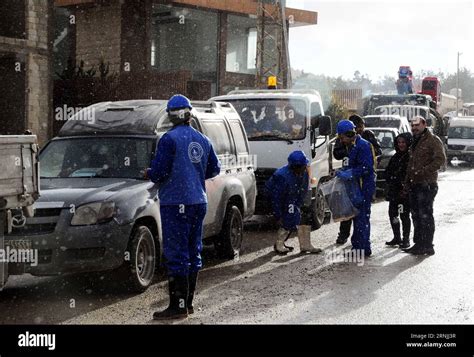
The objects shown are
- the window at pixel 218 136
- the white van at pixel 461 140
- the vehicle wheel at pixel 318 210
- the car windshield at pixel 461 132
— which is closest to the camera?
the window at pixel 218 136

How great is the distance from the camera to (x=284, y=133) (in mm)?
13047

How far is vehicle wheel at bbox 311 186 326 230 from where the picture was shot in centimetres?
1320

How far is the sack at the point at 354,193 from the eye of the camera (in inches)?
398

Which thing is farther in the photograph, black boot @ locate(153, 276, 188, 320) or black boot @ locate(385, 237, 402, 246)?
black boot @ locate(385, 237, 402, 246)

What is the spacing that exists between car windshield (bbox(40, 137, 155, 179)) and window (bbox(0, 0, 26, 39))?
14.5 m

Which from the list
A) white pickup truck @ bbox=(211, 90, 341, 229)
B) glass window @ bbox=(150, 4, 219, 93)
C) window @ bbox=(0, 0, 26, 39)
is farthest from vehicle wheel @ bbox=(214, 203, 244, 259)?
glass window @ bbox=(150, 4, 219, 93)

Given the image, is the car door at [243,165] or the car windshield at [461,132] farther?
the car windshield at [461,132]

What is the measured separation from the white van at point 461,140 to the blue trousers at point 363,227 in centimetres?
2550

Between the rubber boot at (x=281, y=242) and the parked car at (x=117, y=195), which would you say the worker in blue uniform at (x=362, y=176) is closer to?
the rubber boot at (x=281, y=242)

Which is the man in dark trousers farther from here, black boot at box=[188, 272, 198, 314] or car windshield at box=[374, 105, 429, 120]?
car windshield at box=[374, 105, 429, 120]

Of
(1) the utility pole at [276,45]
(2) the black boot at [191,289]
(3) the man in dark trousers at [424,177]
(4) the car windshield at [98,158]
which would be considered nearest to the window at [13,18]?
(1) the utility pole at [276,45]

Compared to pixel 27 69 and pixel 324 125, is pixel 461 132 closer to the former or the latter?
pixel 27 69
